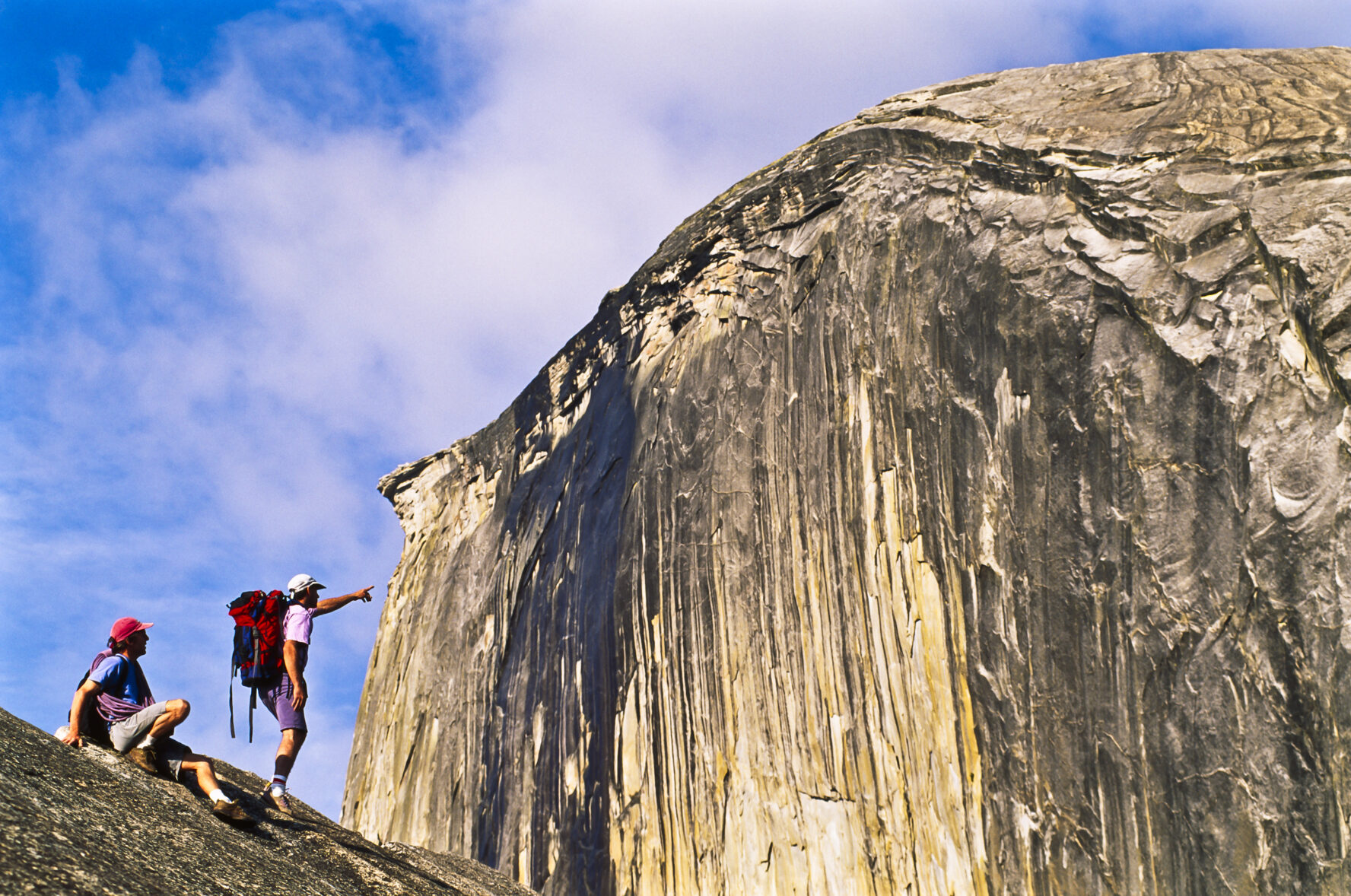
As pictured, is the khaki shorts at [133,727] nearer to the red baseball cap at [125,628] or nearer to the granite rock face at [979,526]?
the red baseball cap at [125,628]

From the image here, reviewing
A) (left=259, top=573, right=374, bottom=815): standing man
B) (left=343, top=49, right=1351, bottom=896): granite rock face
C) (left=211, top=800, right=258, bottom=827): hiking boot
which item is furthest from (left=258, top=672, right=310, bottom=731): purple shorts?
(left=343, top=49, right=1351, bottom=896): granite rock face

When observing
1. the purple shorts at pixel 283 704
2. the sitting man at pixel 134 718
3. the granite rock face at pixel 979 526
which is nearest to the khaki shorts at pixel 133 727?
the sitting man at pixel 134 718

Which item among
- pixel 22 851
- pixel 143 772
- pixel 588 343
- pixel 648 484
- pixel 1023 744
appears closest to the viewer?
pixel 22 851

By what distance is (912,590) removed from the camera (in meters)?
12.3

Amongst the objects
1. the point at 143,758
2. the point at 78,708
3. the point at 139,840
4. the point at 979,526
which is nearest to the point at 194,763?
the point at 143,758

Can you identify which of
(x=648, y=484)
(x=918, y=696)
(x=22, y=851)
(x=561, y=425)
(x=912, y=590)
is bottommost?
(x=22, y=851)

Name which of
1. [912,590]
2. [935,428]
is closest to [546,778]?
[912,590]

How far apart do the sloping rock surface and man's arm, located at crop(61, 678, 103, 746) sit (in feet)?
0.58

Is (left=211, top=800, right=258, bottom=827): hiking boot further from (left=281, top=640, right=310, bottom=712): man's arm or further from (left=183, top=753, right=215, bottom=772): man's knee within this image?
(left=281, top=640, right=310, bottom=712): man's arm

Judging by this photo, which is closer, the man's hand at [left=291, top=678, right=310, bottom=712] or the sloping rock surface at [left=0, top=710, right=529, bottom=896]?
the sloping rock surface at [left=0, top=710, right=529, bottom=896]

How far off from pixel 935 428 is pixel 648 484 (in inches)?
218

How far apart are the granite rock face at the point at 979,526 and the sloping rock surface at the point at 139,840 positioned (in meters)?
5.93

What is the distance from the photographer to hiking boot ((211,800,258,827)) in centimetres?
713

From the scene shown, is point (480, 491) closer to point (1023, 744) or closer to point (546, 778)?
point (546, 778)
